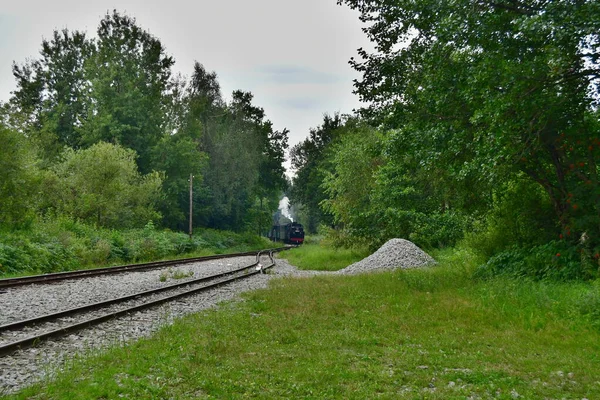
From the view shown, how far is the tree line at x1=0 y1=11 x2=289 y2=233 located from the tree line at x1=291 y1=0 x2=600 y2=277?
23875 millimetres

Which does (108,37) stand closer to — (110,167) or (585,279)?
(110,167)

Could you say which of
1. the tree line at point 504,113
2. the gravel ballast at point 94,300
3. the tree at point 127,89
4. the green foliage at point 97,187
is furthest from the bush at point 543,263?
the tree at point 127,89

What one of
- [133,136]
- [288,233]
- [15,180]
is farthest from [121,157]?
[288,233]

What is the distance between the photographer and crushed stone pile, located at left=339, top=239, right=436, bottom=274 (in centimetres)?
1897

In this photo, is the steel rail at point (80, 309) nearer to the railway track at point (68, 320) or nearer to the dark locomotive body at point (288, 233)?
the railway track at point (68, 320)

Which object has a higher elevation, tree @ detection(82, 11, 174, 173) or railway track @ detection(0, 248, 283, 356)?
tree @ detection(82, 11, 174, 173)

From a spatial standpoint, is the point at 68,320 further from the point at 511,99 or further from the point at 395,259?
the point at 395,259

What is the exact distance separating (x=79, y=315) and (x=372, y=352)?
6.28 metres

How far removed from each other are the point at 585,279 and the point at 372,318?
5.31 m

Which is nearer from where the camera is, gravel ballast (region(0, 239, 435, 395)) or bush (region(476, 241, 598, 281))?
gravel ballast (region(0, 239, 435, 395))

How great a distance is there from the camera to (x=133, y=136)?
44031mm

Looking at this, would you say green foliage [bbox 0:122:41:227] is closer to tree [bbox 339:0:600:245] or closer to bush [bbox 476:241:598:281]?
tree [bbox 339:0:600:245]

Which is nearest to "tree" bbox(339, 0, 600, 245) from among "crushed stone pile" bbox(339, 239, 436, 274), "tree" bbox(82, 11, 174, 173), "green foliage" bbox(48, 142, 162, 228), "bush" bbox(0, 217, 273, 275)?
"crushed stone pile" bbox(339, 239, 436, 274)

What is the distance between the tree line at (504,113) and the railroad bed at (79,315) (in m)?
7.51
